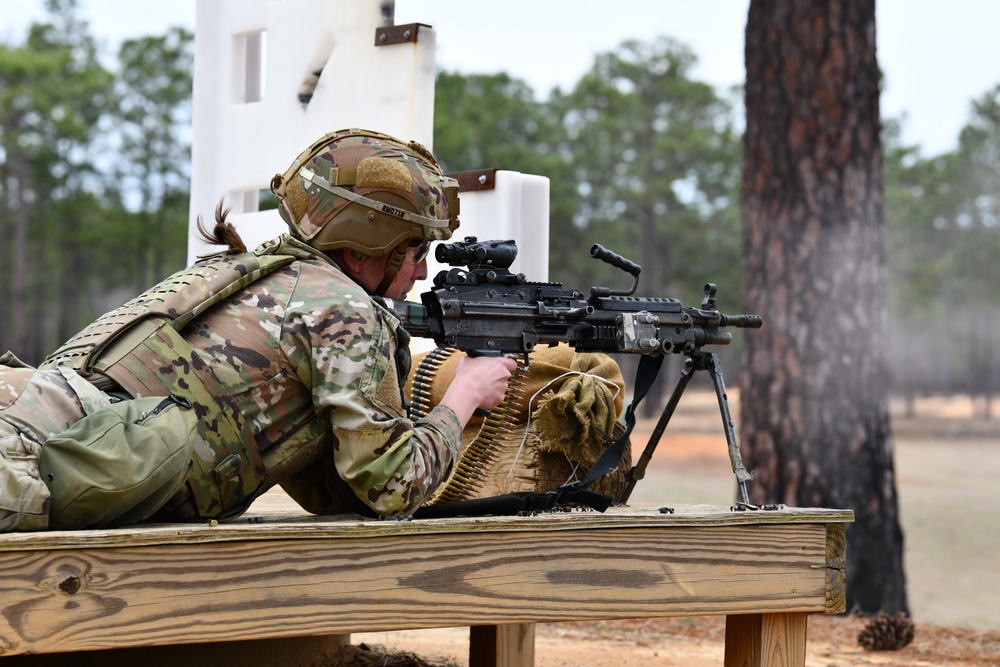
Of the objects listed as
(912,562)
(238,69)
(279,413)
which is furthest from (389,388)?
(912,562)

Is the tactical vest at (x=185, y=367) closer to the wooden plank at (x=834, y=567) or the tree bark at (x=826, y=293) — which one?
the wooden plank at (x=834, y=567)

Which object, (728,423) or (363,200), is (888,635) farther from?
(363,200)

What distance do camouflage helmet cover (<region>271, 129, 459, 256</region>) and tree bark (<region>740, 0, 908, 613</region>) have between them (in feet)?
16.4

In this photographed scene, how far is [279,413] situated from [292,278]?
13.9 inches

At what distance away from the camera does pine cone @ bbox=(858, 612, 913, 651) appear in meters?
5.83

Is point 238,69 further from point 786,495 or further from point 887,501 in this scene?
point 887,501

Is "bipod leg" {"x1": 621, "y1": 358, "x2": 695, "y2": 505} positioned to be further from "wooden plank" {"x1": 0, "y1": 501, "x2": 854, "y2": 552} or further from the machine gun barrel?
"wooden plank" {"x1": 0, "y1": 501, "x2": 854, "y2": 552}

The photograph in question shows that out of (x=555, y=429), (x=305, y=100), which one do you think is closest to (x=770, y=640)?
(x=555, y=429)

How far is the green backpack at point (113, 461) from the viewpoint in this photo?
271 cm

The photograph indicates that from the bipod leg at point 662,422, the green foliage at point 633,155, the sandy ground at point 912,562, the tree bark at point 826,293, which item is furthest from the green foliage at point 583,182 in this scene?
the bipod leg at point 662,422

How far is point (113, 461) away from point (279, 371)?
0.52 metres

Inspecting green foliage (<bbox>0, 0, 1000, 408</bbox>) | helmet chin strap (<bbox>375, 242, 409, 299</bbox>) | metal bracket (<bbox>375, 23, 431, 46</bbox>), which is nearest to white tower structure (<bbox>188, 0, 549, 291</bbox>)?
metal bracket (<bbox>375, 23, 431, 46</bbox>)

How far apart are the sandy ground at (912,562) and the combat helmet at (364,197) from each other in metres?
1.40

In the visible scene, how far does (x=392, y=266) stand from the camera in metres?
3.43
